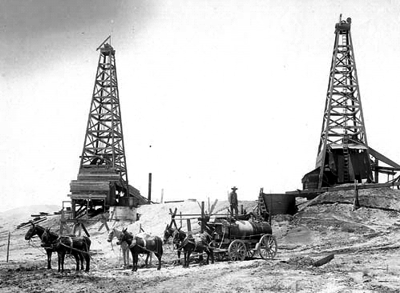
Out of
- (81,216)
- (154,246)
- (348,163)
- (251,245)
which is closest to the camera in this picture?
(154,246)

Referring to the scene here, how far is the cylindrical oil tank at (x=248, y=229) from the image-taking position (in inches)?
902

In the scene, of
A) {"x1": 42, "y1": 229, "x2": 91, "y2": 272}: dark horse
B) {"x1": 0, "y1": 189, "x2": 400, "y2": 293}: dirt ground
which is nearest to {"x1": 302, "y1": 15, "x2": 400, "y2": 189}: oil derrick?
{"x1": 0, "y1": 189, "x2": 400, "y2": 293}: dirt ground

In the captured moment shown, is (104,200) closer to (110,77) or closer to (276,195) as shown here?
(110,77)

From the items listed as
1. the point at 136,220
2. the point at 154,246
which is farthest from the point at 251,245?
the point at 136,220

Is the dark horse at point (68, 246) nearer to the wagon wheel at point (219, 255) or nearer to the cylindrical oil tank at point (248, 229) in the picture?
the wagon wheel at point (219, 255)

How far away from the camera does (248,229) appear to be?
23.3 m

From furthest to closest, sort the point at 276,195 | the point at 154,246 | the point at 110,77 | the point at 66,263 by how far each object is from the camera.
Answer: the point at 110,77, the point at 276,195, the point at 66,263, the point at 154,246

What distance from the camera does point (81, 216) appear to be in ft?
153

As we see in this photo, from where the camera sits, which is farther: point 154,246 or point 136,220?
point 136,220

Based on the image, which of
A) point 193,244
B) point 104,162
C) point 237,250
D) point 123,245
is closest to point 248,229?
point 237,250

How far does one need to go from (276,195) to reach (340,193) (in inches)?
182

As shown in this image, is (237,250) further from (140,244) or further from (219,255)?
(140,244)

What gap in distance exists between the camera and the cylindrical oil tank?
75.2 feet

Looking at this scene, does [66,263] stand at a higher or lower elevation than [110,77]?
lower
